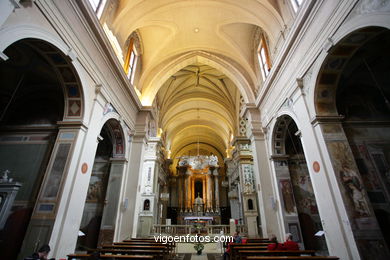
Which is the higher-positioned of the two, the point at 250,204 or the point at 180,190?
the point at 180,190

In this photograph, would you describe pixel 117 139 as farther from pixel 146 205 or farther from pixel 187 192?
pixel 187 192

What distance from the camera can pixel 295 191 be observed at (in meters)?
8.45

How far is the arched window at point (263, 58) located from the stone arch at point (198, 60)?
115 centimetres

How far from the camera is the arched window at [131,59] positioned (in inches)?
364

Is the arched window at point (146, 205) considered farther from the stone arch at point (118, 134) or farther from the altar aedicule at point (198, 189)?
the altar aedicule at point (198, 189)

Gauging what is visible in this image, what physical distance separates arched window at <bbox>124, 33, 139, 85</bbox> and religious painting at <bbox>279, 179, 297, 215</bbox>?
8261 mm

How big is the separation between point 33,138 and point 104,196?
3972 mm

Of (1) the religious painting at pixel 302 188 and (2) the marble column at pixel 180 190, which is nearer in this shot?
(1) the religious painting at pixel 302 188

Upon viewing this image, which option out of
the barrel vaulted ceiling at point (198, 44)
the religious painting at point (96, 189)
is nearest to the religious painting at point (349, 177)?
the barrel vaulted ceiling at point (198, 44)

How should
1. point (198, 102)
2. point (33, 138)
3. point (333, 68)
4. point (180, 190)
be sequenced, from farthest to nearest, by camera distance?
point (180, 190) < point (198, 102) < point (33, 138) < point (333, 68)

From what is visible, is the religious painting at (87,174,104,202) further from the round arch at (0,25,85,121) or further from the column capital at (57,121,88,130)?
the round arch at (0,25,85,121)

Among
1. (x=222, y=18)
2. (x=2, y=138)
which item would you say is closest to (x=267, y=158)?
(x=222, y=18)

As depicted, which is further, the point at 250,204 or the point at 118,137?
the point at 250,204

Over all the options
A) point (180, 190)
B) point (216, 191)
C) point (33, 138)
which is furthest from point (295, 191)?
point (180, 190)
